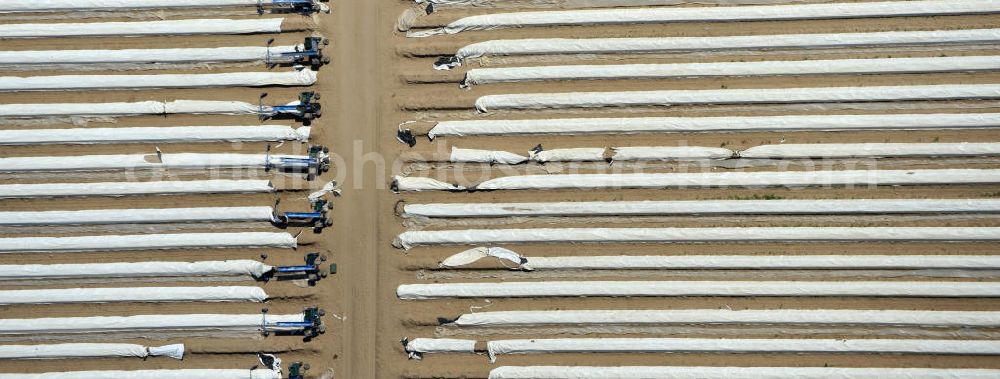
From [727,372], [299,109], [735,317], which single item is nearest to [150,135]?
[299,109]

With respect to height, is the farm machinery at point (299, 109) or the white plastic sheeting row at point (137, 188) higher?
the farm machinery at point (299, 109)

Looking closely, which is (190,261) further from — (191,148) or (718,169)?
(718,169)

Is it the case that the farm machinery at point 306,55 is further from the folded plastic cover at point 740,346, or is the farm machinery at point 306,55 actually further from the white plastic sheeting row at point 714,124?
the folded plastic cover at point 740,346

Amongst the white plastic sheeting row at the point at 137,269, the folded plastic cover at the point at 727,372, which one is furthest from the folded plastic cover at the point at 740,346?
the white plastic sheeting row at the point at 137,269

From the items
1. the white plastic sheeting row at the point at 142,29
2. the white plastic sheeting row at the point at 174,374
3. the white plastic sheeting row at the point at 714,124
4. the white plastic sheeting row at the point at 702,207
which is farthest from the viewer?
the white plastic sheeting row at the point at 142,29

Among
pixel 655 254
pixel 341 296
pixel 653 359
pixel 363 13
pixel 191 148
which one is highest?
pixel 363 13

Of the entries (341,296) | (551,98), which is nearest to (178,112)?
(341,296)

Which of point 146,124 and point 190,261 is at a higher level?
point 146,124

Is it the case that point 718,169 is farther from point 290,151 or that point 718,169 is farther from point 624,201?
point 290,151
